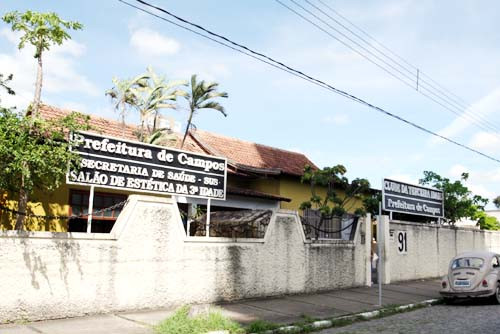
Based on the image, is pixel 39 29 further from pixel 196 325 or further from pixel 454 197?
pixel 454 197

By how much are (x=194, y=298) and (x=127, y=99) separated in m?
8.19

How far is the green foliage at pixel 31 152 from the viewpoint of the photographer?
8672mm

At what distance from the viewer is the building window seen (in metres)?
13.6

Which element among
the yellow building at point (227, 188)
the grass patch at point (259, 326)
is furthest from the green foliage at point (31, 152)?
the grass patch at point (259, 326)

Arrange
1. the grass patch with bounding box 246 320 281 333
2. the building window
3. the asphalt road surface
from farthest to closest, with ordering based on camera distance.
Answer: the building window < the asphalt road surface < the grass patch with bounding box 246 320 281 333

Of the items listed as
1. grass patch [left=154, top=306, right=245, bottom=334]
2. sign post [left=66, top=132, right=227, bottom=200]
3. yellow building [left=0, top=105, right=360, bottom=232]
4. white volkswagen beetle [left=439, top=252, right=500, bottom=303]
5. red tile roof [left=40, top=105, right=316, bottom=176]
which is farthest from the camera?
red tile roof [left=40, top=105, right=316, bottom=176]

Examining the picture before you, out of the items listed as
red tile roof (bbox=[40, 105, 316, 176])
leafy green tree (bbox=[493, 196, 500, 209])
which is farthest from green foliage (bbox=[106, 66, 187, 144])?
leafy green tree (bbox=[493, 196, 500, 209])

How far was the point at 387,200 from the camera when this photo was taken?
18359 mm

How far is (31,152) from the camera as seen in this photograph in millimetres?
8750

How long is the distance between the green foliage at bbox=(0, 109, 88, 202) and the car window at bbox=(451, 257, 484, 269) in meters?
10.8

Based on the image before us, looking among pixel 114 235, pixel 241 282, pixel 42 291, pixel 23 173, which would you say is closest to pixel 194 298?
pixel 241 282

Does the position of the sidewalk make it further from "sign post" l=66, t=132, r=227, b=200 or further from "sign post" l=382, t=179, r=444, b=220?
"sign post" l=382, t=179, r=444, b=220

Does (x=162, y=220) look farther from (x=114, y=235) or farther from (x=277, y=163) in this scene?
(x=277, y=163)

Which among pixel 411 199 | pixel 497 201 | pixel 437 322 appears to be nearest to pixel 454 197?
pixel 411 199
